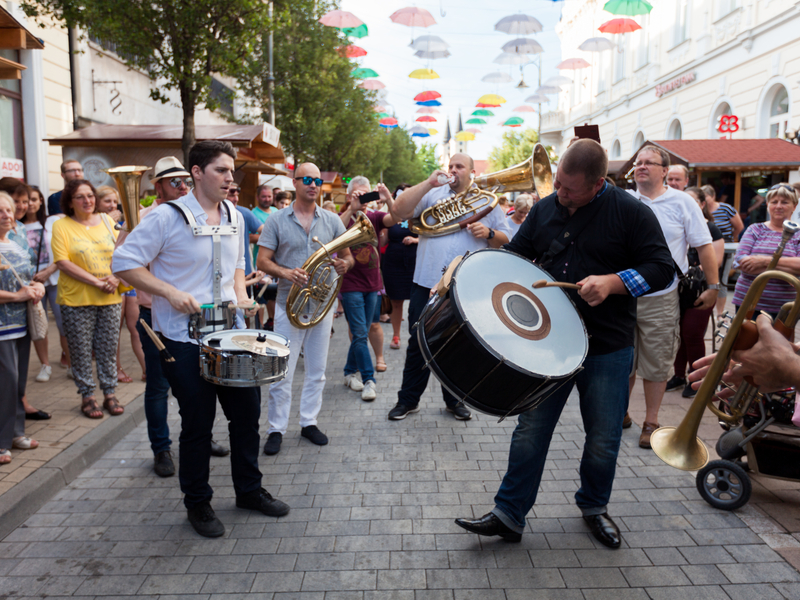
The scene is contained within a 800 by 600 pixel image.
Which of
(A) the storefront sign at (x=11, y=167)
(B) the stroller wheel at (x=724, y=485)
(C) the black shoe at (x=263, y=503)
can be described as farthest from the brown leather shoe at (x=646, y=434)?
(A) the storefront sign at (x=11, y=167)

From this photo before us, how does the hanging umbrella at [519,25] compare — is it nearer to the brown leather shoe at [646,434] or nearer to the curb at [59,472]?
the brown leather shoe at [646,434]

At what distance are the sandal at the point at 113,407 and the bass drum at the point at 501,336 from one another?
3.32 metres

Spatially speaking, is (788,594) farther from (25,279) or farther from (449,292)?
(25,279)

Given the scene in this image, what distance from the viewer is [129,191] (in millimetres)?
4715

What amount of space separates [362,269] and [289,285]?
1.74 m

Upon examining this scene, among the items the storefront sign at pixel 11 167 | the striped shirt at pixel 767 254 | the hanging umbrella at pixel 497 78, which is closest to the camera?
the striped shirt at pixel 767 254

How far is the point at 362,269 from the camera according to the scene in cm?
647

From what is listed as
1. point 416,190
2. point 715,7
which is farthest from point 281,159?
point 715,7

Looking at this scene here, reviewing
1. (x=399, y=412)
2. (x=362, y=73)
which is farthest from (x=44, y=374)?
(x=362, y=73)

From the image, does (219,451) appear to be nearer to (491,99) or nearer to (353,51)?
(353,51)

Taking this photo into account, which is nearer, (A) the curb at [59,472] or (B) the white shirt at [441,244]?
(A) the curb at [59,472]

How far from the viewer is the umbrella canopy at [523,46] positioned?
22703mm

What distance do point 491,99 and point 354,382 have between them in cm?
2826

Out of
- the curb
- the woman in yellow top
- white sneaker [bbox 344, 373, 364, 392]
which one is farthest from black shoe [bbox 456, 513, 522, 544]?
the woman in yellow top
